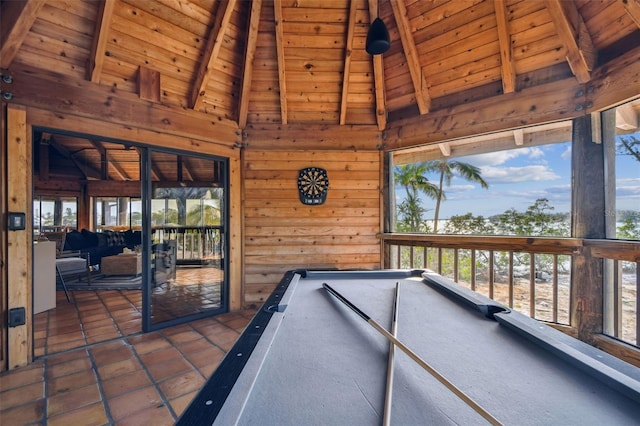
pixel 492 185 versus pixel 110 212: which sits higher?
pixel 492 185

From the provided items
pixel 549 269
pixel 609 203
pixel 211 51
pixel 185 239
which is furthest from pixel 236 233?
pixel 549 269

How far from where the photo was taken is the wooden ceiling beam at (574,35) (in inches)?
100

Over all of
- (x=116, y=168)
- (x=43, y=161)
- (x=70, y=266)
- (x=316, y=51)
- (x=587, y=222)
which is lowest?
(x=70, y=266)

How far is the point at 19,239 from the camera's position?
2363 millimetres

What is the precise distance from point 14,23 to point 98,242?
4.07 meters

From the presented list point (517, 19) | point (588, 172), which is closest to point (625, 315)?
point (588, 172)

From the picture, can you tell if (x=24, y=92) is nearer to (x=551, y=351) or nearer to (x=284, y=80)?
(x=284, y=80)

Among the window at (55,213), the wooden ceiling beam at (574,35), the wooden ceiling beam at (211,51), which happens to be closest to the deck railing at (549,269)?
the wooden ceiling beam at (574,35)

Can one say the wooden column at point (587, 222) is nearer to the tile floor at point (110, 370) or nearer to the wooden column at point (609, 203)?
the wooden column at point (609, 203)

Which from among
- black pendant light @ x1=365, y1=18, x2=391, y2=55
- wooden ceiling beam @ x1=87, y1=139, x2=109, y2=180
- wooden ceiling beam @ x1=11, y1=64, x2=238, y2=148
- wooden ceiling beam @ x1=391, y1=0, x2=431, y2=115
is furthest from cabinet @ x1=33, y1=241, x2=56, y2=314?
wooden ceiling beam @ x1=87, y1=139, x2=109, y2=180

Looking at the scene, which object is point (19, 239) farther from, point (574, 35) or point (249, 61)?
point (574, 35)

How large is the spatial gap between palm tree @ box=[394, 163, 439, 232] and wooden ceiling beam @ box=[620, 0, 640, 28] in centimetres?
303

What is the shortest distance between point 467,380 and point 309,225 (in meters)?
3.12

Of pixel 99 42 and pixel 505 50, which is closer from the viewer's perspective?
pixel 99 42
